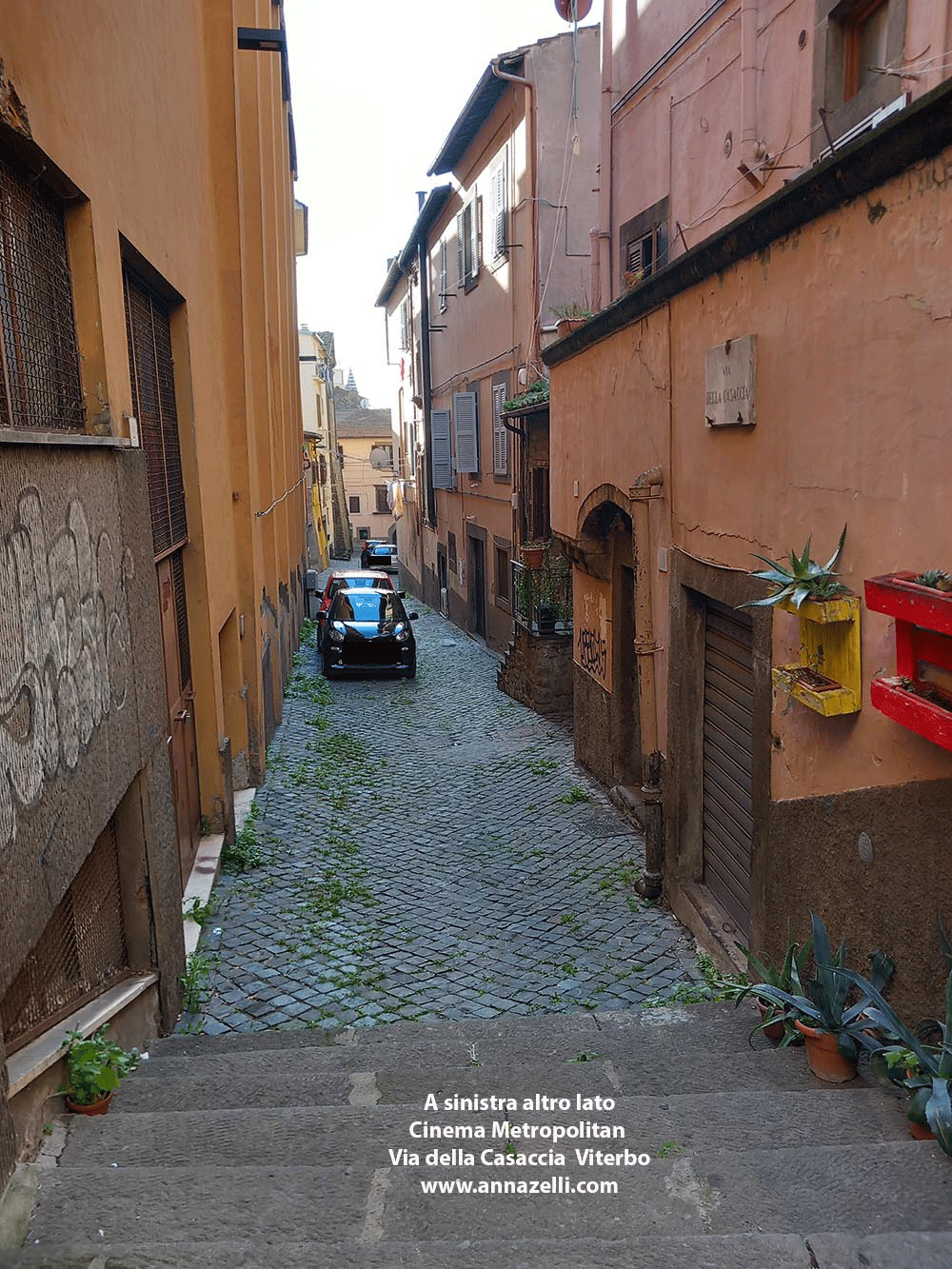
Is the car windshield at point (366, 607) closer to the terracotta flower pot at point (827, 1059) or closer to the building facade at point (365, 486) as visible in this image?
the terracotta flower pot at point (827, 1059)

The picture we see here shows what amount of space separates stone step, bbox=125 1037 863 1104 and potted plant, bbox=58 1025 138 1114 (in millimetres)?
255

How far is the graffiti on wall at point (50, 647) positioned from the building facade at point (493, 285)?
11254mm

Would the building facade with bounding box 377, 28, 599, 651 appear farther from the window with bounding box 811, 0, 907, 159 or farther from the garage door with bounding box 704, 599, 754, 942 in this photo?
the garage door with bounding box 704, 599, 754, 942

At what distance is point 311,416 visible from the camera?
1722 inches

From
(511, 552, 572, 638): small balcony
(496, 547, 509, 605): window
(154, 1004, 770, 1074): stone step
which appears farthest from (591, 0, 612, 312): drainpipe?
(154, 1004, 770, 1074): stone step

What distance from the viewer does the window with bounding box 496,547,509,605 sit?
18469mm

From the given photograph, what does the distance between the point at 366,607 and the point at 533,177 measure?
24.1 ft

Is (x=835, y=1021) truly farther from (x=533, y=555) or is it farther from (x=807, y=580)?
(x=533, y=555)

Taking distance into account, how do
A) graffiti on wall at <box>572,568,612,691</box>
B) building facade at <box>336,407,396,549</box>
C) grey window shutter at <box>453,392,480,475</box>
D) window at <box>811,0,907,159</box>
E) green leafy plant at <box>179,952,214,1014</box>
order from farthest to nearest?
building facade at <box>336,407,396,549</box> < grey window shutter at <box>453,392,480,475</box> < graffiti on wall at <box>572,568,612,691</box> < window at <box>811,0,907,159</box> < green leafy plant at <box>179,952,214,1014</box>

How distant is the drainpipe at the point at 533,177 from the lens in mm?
14906

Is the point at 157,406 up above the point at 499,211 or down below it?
below

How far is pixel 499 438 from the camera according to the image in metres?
18.4

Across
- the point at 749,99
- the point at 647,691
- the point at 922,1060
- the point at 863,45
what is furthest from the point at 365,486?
the point at 922,1060

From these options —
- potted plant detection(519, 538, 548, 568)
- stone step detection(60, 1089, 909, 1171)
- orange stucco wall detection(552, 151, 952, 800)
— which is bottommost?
stone step detection(60, 1089, 909, 1171)
